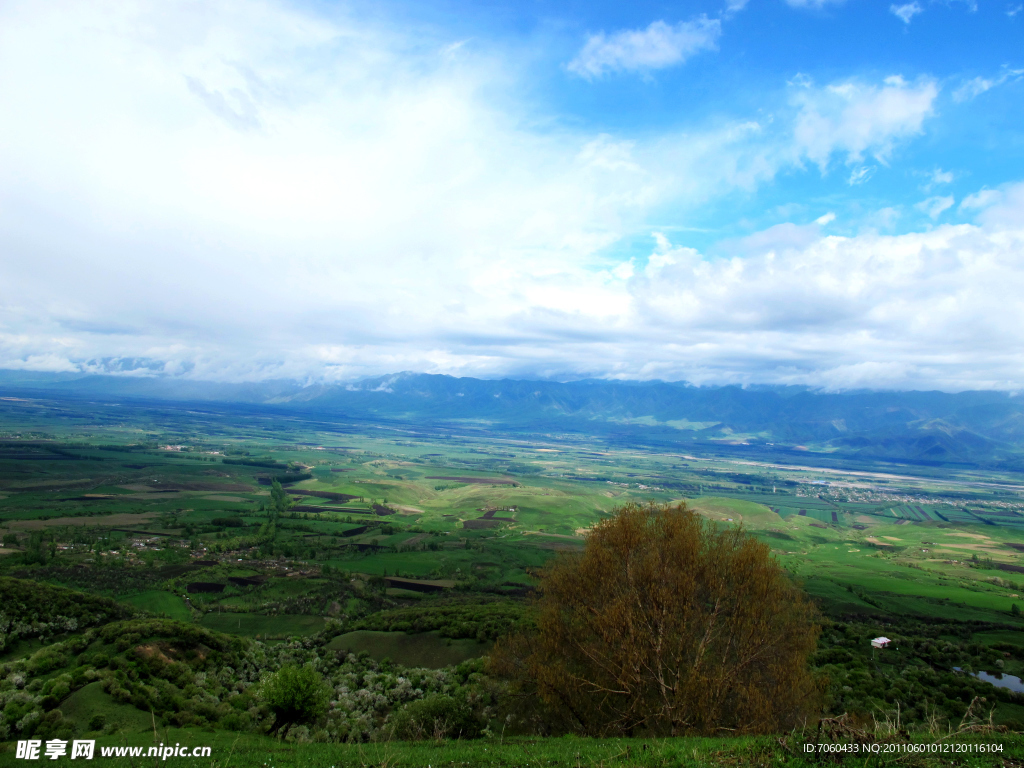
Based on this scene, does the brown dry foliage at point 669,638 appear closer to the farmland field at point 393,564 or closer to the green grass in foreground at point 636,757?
the green grass in foreground at point 636,757

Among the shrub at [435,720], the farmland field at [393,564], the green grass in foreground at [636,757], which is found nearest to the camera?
the green grass in foreground at [636,757]

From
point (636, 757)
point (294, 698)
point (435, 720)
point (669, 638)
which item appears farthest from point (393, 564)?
point (636, 757)

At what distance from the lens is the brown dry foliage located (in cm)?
1842

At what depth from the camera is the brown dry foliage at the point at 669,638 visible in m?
18.4

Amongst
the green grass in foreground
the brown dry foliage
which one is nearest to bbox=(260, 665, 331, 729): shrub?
the green grass in foreground

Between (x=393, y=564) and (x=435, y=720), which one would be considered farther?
(x=393, y=564)

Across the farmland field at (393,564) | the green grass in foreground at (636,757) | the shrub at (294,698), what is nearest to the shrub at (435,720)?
the farmland field at (393,564)

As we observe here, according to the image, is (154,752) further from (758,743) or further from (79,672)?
(79,672)

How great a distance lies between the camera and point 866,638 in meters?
49.1

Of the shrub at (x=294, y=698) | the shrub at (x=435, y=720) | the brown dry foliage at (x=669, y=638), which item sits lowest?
the shrub at (x=435, y=720)

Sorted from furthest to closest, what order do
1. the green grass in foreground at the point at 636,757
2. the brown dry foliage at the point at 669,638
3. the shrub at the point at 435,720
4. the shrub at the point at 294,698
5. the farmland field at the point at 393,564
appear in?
1. the farmland field at the point at 393,564
2. the shrub at the point at 294,698
3. the shrub at the point at 435,720
4. the brown dry foliage at the point at 669,638
5. the green grass in foreground at the point at 636,757

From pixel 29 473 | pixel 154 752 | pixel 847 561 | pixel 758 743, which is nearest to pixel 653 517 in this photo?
pixel 758 743

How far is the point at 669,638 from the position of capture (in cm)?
1964

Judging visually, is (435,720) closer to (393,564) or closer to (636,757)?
(636,757)
